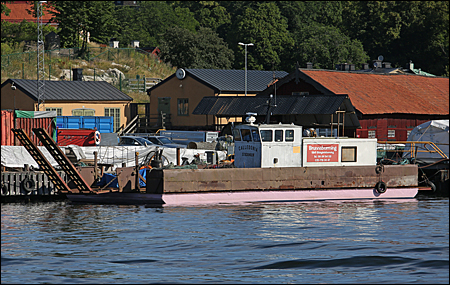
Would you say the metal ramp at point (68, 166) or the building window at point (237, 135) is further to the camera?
the building window at point (237, 135)

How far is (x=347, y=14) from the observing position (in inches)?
4395

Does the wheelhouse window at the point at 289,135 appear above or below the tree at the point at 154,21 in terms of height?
below

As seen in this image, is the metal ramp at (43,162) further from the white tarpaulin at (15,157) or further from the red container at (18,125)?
the red container at (18,125)

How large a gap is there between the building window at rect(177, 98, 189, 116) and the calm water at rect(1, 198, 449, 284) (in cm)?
3470

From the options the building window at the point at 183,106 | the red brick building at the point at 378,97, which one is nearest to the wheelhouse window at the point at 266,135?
the red brick building at the point at 378,97

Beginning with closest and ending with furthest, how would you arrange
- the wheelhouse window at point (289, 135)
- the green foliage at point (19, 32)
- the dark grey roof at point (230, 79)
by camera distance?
the wheelhouse window at point (289, 135) → the dark grey roof at point (230, 79) → the green foliage at point (19, 32)

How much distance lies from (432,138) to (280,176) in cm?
1690

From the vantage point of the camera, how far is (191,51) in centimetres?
9644

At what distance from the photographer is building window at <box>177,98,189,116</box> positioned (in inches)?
2594

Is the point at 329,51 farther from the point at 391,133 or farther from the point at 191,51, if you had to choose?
the point at 391,133

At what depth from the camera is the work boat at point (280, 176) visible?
31.5 m

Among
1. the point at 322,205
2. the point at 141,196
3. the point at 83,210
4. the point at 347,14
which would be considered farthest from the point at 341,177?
the point at 347,14

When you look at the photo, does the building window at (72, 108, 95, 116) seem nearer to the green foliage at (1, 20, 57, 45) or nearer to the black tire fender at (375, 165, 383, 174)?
the green foliage at (1, 20, 57, 45)

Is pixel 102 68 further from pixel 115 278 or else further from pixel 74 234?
pixel 115 278
